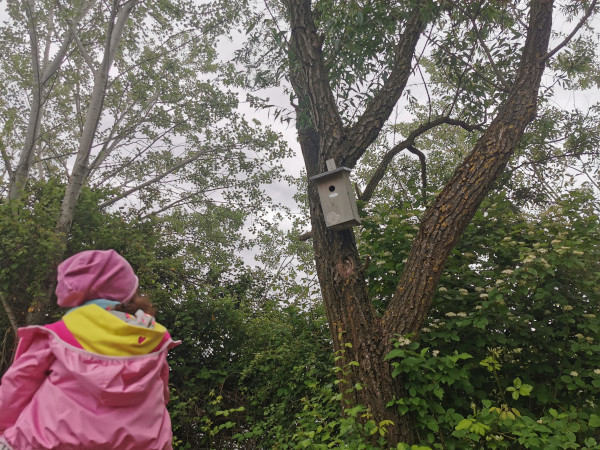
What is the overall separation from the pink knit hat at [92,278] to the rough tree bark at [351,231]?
1.87 meters

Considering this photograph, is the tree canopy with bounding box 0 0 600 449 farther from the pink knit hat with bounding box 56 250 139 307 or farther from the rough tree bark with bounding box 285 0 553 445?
the pink knit hat with bounding box 56 250 139 307

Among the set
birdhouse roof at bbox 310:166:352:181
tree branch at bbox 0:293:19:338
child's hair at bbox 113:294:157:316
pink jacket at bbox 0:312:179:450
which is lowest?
pink jacket at bbox 0:312:179:450

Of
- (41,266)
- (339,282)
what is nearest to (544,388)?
(339,282)

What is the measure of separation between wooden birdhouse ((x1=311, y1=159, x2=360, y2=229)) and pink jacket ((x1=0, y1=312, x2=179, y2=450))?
2.47 m

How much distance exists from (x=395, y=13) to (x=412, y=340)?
11.2 ft

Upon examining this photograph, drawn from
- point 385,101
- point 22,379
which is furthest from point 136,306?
point 385,101

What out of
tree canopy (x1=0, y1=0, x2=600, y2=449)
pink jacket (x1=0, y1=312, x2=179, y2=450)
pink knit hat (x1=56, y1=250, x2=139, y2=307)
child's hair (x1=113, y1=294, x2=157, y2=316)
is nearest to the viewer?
pink jacket (x1=0, y1=312, x2=179, y2=450)

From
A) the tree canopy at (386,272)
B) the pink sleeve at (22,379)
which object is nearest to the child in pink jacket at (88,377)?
the pink sleeve at (22,379)

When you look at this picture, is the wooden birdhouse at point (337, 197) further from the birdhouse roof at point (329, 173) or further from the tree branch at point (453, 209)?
the tree branch at point (453, 209)

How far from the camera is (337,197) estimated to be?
3971 millimetres

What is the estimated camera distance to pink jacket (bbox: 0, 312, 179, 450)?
61.6 inches

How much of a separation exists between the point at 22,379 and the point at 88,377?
239 millimetres

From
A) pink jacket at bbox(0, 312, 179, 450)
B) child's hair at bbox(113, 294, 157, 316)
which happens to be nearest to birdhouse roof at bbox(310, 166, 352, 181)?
child's hair at bbox(113, 294, 157, 316)

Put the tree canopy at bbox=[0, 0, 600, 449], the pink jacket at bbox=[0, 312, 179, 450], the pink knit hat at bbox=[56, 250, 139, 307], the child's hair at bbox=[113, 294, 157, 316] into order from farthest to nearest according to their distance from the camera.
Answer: the tree canopy at bbox=[0, 0, 600, 449], the child's hair at bbox=[113, 294, 157, 316], the pink knit hat at bbox=[56, 250, 139, 307], the pink jacket at bbox=[0, 312, 179, 450]
